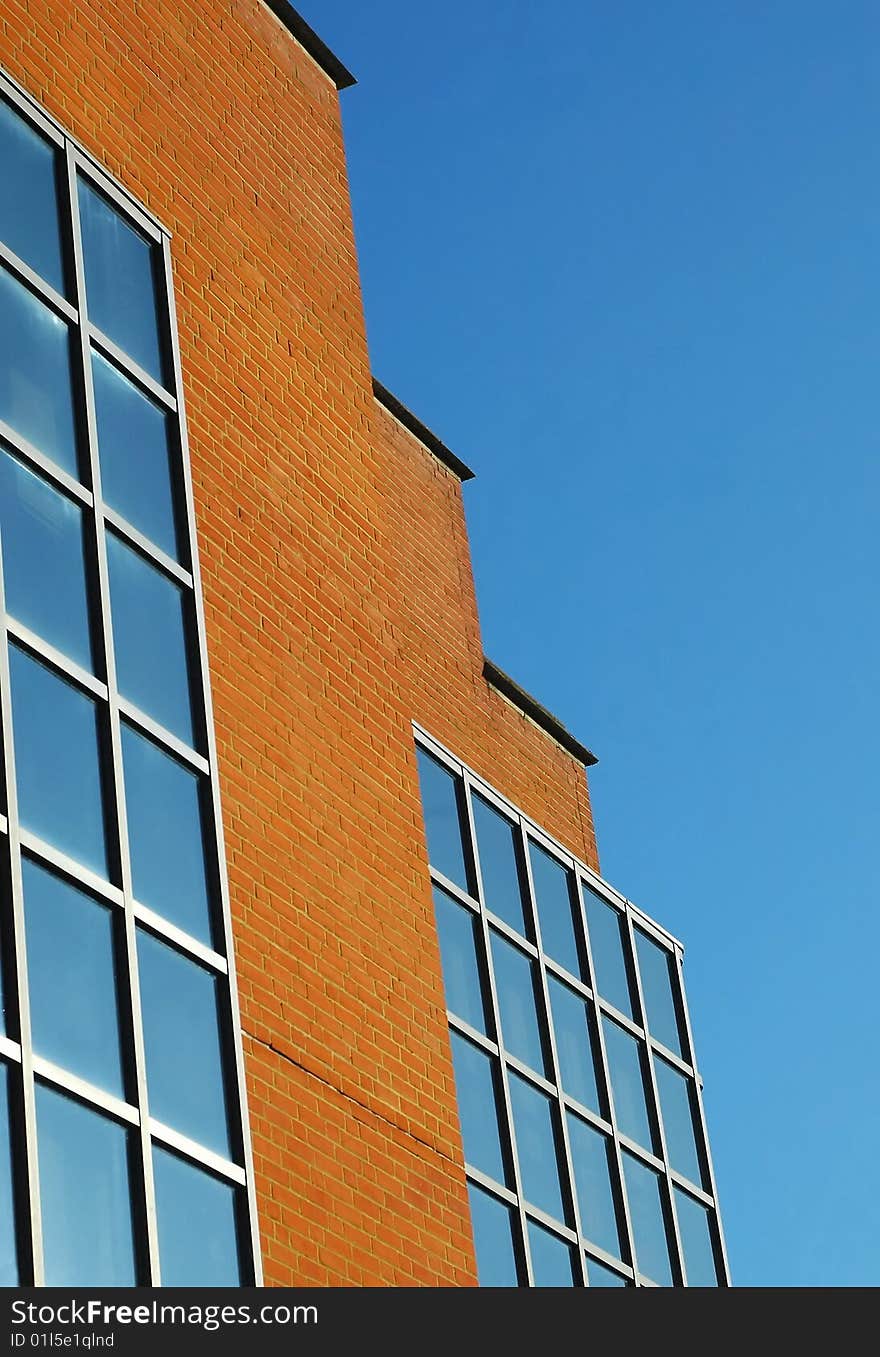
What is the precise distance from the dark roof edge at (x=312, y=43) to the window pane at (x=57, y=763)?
5.85 meters

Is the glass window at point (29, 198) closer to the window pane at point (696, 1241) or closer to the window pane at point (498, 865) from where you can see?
the window pane at point (498, 865)

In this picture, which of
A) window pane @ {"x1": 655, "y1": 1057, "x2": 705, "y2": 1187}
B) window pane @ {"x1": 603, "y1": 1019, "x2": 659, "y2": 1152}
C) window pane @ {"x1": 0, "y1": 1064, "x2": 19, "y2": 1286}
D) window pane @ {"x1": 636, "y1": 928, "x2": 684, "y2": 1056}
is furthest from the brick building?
window pane @ {"x1": 636, "y1": 928, "x2": 684, "y2": 1056}

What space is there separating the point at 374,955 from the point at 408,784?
4.10 feet

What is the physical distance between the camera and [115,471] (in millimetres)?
8875

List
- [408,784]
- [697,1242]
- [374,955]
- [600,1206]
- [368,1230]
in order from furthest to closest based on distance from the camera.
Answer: [697,1242] < [600,1206] < [408,784] < [374,955] < [368,1230]

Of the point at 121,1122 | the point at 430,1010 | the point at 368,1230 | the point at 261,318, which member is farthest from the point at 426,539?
the point at 121,1122

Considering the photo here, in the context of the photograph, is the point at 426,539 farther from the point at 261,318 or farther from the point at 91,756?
the point at 91,756


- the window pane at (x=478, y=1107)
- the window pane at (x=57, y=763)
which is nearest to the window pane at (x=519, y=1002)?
the window pane at (x=478, y=1107)

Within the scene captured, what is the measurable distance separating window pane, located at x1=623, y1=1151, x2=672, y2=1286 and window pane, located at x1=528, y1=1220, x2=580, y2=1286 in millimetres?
1109

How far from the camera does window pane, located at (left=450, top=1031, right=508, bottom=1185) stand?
37.6 feet

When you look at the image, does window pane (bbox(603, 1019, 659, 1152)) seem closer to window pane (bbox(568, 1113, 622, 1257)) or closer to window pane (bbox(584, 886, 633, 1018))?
window pane (bbox(584, 886, 633, 1018))

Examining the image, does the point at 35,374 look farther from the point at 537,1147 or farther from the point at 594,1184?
the point at 594,1184

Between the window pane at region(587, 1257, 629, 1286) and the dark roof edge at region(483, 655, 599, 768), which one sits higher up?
the dark roof edge at region(483, 655, 599, 768)

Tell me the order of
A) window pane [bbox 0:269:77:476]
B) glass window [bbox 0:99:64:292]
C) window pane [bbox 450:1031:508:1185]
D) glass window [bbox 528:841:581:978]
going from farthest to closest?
1. glass window [bbox 528:841:581:978]
2. window pane [bbox 450:1031:508:1185]
3. glass window [bbox 0:99:64:292]
4. window pane [bbox 0:269:77:476]
